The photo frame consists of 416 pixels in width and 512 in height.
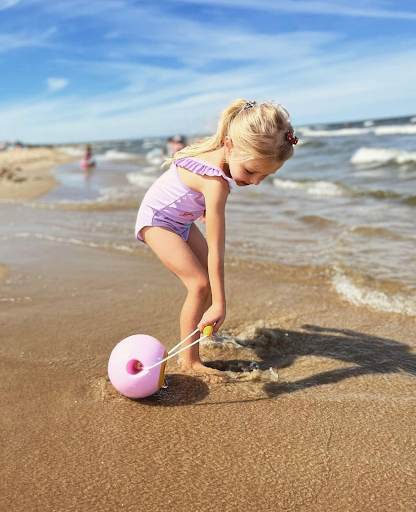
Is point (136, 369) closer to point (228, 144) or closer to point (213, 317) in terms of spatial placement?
point (213, 317)

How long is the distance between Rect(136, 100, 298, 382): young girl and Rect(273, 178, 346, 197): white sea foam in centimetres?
930

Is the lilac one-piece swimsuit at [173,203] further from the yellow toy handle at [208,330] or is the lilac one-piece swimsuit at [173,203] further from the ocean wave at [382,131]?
the ocean wave at [382,131]

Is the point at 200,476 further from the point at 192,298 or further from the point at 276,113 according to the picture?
the point at 276,113

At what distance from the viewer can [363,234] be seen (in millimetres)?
7070

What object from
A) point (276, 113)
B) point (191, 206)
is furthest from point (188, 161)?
point (276, 113)

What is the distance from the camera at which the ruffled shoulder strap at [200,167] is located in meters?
2.81

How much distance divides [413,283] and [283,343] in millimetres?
1961

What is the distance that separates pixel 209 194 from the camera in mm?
2822

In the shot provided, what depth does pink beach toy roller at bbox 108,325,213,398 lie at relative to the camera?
2.59 metres

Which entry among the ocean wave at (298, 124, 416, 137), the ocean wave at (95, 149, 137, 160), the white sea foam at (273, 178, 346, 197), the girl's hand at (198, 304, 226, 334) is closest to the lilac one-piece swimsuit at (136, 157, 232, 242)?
the girl's hand at (198, 304, 226, 334)

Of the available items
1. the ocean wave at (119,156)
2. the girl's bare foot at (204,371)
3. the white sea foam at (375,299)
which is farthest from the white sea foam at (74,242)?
the ocean wave at (119,156)

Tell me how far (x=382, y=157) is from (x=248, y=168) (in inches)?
716

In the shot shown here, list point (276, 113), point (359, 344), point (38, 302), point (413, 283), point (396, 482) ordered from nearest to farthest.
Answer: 1. point (396, 482)
2. point (276, 113)
3. point (359, 344)
4. point (38, 302)
5. point (413, 283)

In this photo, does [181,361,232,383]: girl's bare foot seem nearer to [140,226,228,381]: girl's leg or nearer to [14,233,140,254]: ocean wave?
[140,226,228,381]: girl's leg
